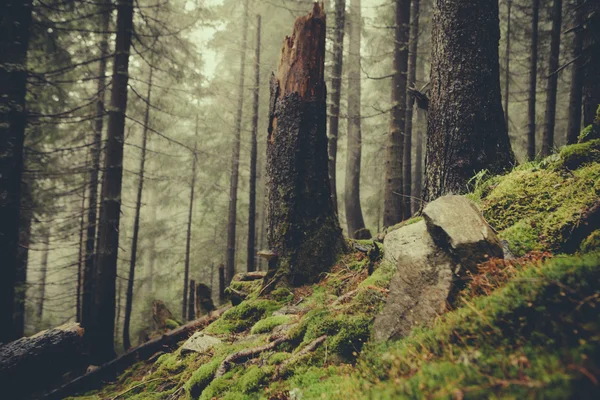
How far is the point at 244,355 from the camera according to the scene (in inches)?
125

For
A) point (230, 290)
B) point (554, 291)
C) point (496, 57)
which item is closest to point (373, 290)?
point (554, 291)

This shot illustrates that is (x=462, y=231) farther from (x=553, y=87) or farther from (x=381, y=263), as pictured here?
(x=553, y=87)

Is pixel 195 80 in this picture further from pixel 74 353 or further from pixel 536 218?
pixel 536 218

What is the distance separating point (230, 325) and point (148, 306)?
16.3 m

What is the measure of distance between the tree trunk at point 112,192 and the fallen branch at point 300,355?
6728mm

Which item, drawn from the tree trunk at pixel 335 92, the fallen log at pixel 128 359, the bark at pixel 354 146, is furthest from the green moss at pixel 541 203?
the bark at pixel 354 146

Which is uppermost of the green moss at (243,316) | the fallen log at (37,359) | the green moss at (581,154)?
the green moss at (581,154)

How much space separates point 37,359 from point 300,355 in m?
4.85

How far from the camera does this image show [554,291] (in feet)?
4.91

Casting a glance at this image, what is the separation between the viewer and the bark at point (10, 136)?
6.04 metres

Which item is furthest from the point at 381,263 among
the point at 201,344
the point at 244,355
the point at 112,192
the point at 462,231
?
the point at 112,192

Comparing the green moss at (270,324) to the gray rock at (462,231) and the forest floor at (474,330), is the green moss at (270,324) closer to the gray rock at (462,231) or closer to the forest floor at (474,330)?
the forest floor at (474,330)

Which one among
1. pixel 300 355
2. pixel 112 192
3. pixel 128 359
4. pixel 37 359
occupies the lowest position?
pixel 128 359

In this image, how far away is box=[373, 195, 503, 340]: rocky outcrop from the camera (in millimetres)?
2207
